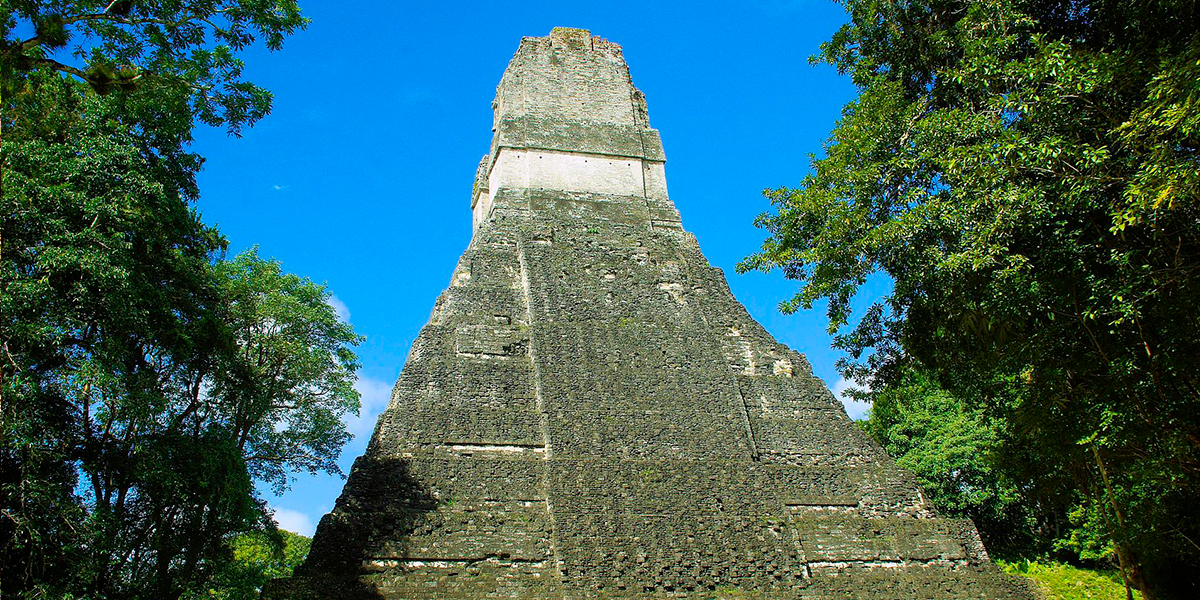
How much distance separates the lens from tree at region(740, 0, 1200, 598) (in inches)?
253

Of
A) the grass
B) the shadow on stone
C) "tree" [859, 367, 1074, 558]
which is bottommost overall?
the grass

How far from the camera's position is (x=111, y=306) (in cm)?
787

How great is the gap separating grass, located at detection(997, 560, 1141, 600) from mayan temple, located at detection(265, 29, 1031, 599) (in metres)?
4.67

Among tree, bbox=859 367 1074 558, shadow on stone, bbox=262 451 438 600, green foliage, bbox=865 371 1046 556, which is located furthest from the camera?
green foliage, bbox=865 371 1046 556

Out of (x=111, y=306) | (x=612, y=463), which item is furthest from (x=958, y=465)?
(x=111, y=306)

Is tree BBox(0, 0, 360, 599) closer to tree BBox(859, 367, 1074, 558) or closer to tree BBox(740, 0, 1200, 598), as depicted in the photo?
tree BBox(740, 0, 1200, 598)

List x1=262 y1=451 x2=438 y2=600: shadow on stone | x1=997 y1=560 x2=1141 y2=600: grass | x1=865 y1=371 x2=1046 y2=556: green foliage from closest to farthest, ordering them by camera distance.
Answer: x1=262 y1=451 x2=438 y2=600: shadow on stone
x1=997 y1=560 x2=1141 y2=600: grass
x1=865 y1=371 x2=1046 y2=556: green foliage

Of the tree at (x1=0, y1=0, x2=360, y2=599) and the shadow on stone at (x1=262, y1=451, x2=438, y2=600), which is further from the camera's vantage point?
the shadow on stone at (x1=262, y1=451, x2=438, y2=600)

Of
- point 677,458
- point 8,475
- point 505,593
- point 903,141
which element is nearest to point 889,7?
point 903,141

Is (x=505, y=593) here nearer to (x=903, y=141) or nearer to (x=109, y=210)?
(x=109, y=210)

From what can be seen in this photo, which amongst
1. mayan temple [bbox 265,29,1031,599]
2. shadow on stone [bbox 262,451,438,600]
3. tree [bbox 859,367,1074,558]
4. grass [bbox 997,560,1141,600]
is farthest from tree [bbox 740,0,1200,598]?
tree [bbox 859,367,1074,558]

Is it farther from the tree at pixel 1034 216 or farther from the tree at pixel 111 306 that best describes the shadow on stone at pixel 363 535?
the tree at pixel 1034 216

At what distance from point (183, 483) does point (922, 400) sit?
16.9 metres

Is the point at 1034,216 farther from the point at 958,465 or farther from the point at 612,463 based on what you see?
the point at 958,465
